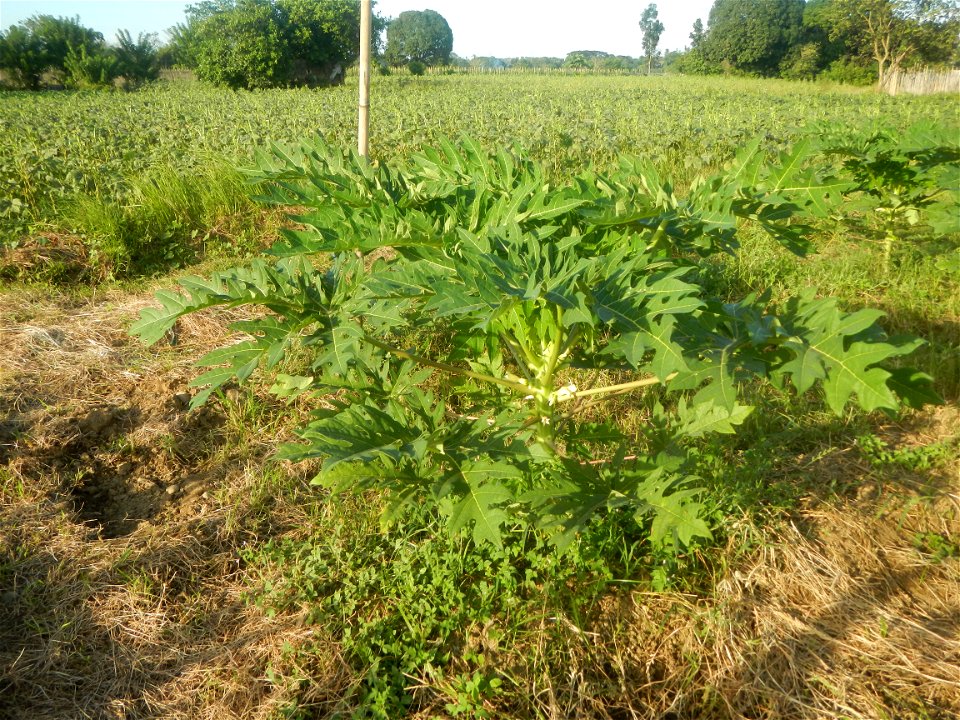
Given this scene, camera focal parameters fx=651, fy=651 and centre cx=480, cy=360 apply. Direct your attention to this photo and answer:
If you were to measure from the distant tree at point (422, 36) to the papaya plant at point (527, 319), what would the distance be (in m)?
89.0

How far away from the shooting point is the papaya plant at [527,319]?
1459 millimetres

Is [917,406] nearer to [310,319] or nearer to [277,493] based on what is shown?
[310,319]

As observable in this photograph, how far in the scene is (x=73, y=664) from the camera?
194 cm

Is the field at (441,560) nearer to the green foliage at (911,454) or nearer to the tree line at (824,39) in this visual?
the green foliage at (911,454)

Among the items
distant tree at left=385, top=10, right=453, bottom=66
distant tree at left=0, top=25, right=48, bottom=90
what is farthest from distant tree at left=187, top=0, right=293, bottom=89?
distant tree at left=385, top=10, right=453, bottom=66

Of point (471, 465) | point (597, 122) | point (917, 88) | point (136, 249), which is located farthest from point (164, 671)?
point (917, 88)

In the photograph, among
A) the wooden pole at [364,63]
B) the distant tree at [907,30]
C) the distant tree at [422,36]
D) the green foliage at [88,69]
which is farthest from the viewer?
the distant tree at [422,36]

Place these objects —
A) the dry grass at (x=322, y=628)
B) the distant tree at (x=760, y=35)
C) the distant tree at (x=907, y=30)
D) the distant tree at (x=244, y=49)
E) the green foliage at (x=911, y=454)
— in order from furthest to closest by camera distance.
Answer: the distant tree at (x=760, y=35) → the distant tree at (x=907, y=30) → the distant tree at (x=244, y=49) → the green foliage at (x=911, y=454) → the dry grass at (x=322, y=628)

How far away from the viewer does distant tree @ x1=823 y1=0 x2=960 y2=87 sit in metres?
35.1

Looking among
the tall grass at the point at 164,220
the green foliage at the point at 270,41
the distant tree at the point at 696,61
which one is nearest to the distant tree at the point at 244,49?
the green foliage at the point at 270,41

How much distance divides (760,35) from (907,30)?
2594 cm

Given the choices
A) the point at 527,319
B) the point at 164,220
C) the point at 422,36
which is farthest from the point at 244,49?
the point at 422,36

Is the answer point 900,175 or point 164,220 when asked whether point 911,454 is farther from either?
point 164,220

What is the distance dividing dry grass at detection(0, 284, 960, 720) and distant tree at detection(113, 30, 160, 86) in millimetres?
28828
